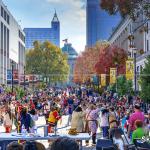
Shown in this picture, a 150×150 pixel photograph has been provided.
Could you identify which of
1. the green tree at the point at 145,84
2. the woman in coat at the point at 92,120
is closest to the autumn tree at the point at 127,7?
the woman in coat at the point at 92,120

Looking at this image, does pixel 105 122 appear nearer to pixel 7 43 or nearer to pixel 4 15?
pixel 4 15

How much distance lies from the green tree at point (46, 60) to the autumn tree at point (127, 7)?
4613 inches

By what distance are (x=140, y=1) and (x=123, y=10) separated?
30.9 inches

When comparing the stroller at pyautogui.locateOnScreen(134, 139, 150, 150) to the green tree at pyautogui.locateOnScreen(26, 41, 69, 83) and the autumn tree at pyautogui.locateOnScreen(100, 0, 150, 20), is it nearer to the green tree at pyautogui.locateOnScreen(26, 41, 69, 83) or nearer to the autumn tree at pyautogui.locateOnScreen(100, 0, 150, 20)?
the autumn tree at pyautogui.locateOnScreen(100, 0, 150, 20)

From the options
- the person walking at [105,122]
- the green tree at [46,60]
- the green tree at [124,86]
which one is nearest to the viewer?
the person walking at [105,122]

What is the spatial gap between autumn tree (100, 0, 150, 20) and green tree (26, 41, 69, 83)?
11717 cm

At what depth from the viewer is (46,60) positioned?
143 m

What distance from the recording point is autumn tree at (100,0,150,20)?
74.9 feet

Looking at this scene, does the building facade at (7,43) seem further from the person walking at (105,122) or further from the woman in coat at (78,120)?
the woman in coat at (78,120)

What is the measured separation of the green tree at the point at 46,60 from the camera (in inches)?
5586

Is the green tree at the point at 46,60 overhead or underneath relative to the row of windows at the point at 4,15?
underneath

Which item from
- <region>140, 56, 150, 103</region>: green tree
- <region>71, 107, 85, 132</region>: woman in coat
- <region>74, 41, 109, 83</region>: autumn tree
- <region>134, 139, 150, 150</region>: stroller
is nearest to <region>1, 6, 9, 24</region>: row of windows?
<region>74, 41, 109, 83</region>: autumn tree

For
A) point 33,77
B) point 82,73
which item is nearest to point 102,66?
point 33,77

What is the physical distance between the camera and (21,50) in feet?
439
